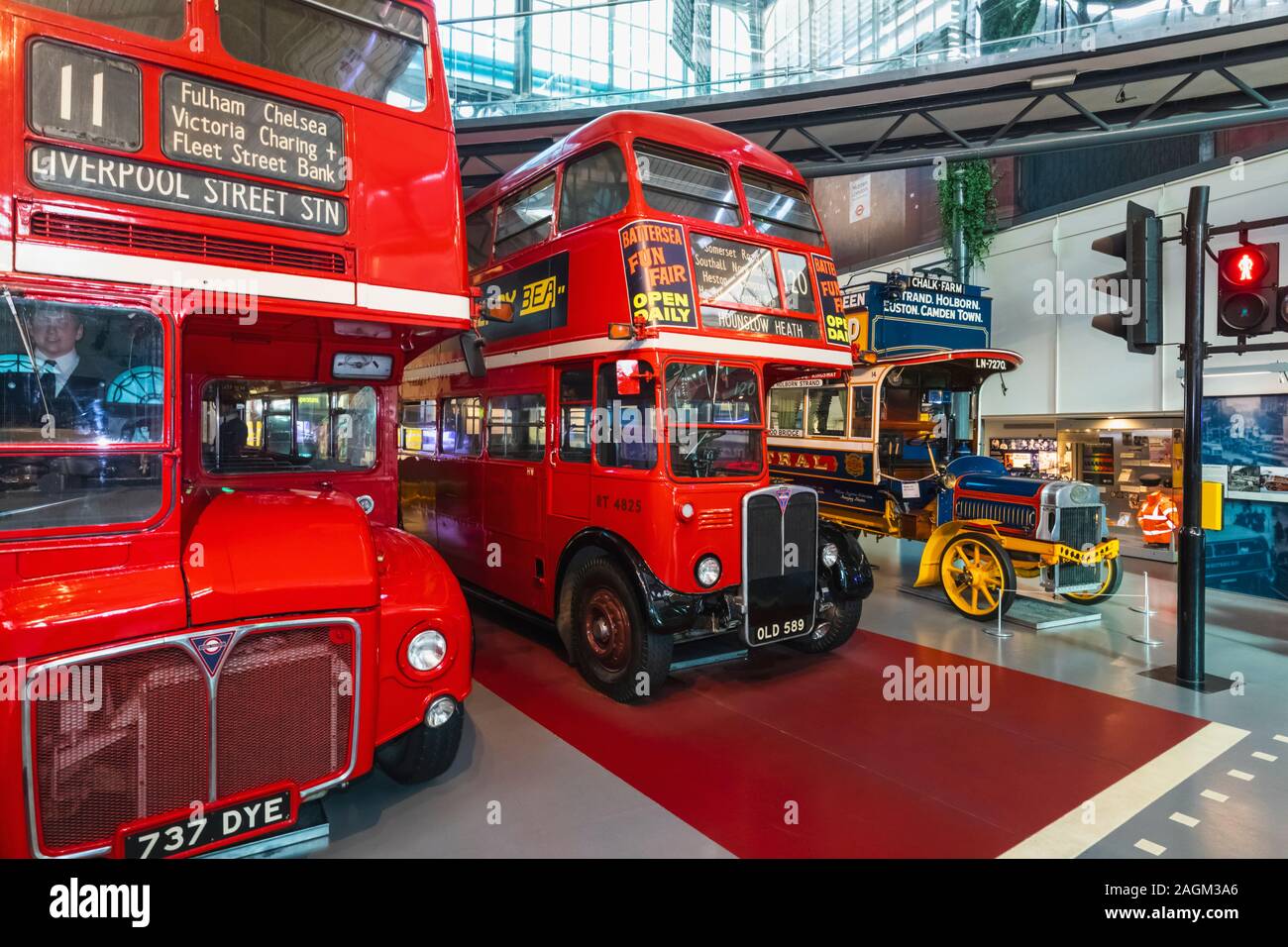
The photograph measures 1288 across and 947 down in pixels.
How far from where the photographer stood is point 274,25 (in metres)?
3.48

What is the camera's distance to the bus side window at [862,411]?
841cm

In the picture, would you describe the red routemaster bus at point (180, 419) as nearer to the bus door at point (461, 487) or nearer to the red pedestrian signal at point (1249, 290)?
Answer: the bus door at point (461, 487)

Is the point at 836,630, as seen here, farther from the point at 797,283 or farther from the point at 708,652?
the point at 797,283

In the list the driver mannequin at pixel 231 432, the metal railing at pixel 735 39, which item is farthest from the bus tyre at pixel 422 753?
the metal railing at pixel 735 39

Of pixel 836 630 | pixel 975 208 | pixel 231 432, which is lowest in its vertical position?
pixel 836 630

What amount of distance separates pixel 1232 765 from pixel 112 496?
5.91m

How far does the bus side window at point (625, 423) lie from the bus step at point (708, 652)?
1.54m

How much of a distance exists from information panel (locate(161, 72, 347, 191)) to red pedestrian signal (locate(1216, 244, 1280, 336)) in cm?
604

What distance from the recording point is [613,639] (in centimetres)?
510

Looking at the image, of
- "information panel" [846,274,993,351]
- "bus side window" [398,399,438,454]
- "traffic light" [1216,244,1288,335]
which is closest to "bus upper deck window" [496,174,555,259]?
"bus side window" [398,399,438,454]

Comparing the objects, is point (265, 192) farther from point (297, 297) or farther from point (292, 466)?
point (292, 466)

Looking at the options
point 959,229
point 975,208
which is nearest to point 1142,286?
point 959,229

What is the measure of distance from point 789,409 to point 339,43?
7.07m

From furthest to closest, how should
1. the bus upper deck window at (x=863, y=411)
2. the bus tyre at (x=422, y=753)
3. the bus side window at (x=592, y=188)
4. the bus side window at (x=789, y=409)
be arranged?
the bus side window at (x=789, y=409) < the bus upper deck window at (x=863, y=411) < the bus side window at (x=592, y=188) < the bus tyre at (x=422, y=753)
